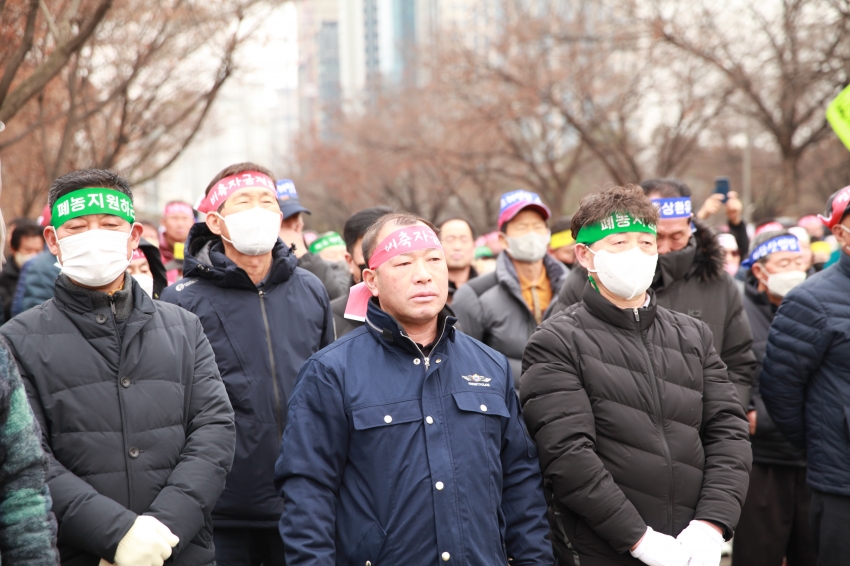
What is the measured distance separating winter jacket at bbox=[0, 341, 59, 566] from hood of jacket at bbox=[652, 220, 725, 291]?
357 cm

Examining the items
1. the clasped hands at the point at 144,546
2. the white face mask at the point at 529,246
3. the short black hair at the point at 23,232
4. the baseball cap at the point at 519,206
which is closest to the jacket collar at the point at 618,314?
the clasped hands at the point at 144,546

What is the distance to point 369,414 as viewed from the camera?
10.2 feet

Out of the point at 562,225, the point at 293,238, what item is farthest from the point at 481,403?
the point at 562,225

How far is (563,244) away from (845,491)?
435 centimetres

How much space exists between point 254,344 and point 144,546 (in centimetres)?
135

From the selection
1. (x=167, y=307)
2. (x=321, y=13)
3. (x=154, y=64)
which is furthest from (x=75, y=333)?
(x=321, y=13)

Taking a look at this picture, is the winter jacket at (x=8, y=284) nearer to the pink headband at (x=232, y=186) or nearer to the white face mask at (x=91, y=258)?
the pink headband at (x=232, y=186)

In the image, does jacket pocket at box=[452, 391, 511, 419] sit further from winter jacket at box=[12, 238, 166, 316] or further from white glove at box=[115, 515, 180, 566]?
winter jacket at box=[12, 238, 166, 316]

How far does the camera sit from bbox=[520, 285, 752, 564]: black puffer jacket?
11.0ft

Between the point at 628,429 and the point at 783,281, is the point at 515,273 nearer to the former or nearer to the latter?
the point at 783,281

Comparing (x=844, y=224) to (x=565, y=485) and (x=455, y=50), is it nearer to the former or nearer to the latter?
(x=565, y=485)

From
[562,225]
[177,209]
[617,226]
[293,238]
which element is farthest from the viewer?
[562,225]

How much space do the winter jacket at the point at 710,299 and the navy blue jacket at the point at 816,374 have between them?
1.05 ft

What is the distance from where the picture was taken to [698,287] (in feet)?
16.5
